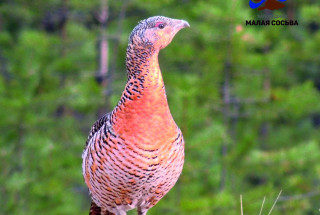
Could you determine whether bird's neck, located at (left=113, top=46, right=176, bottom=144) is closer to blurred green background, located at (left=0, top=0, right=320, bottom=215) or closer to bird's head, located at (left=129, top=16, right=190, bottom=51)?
bird's head, located at (left=129, top=16, right=190, bottom=51)

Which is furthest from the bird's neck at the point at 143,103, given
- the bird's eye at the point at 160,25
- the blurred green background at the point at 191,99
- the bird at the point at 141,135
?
the blurred green background at the point at 191,99

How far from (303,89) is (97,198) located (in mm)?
6662

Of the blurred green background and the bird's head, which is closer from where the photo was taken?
the bird's head

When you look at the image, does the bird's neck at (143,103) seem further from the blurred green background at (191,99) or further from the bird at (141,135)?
the blurred green background at (191,99)

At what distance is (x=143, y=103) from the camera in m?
4.31

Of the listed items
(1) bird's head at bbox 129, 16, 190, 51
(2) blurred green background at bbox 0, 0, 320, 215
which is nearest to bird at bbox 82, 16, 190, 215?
(1) bird's head at bbox 129, 16, 190, 51

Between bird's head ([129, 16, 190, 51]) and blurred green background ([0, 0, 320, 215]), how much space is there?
313 cm

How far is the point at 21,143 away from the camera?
12.2m

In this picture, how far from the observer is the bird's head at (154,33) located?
4.31m

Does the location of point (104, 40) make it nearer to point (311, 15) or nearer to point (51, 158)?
point (51, 158)

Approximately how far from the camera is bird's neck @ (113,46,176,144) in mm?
4266

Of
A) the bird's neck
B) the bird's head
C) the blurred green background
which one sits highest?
the bird's head

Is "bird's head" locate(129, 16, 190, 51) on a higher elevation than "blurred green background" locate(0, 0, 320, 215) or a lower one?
higher

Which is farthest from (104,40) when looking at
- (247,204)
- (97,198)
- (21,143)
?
(97,198)
